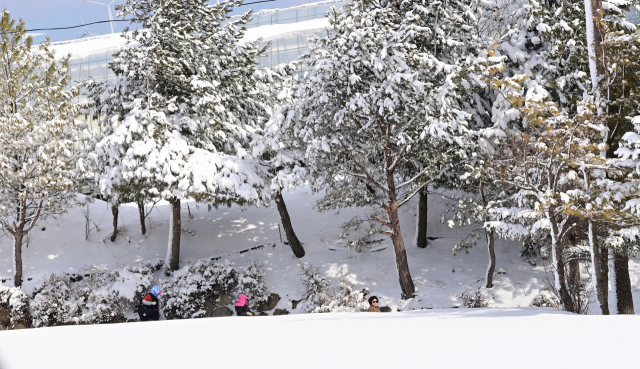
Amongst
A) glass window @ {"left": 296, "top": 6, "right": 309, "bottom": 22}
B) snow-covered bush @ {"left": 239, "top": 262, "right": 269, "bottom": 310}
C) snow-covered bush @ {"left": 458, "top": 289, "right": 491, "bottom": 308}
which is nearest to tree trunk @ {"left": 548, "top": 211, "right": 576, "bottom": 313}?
snow-covered bush @ {"left": 458, "top": 289, "right": 491, "bottom": 308}

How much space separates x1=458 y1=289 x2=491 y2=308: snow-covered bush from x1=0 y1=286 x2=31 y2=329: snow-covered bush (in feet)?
44.6

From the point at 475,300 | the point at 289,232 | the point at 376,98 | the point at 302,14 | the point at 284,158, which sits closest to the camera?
the point at 376,98

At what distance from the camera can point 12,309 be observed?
48.4 ft

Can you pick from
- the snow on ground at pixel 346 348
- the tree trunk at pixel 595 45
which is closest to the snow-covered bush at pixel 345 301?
the tree trunk at pixel 595 45

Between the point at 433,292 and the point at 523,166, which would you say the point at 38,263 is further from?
the point at 523,166

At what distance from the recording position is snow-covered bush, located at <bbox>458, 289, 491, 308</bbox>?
14.1 m

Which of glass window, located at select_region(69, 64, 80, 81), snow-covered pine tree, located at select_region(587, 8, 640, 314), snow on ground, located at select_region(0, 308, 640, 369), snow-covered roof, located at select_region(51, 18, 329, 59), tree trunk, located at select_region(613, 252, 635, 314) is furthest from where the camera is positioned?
glass window, located at select_region(69, 64, 80, 81)

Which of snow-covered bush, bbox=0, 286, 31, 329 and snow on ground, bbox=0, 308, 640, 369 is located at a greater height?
snow on ground, bbox=0, 308, 640, 369

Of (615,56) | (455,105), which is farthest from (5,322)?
(615,56)

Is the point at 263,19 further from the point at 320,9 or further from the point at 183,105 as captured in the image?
the point at 183,105

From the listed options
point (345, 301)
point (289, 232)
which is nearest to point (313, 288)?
point (345, 301)

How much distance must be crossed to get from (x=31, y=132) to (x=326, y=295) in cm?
1066

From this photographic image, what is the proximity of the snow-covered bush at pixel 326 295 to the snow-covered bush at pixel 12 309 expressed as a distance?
28.9 ft

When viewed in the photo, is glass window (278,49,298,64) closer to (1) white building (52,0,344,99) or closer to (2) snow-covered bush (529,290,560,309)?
(1) white building (52,0,344,99)
